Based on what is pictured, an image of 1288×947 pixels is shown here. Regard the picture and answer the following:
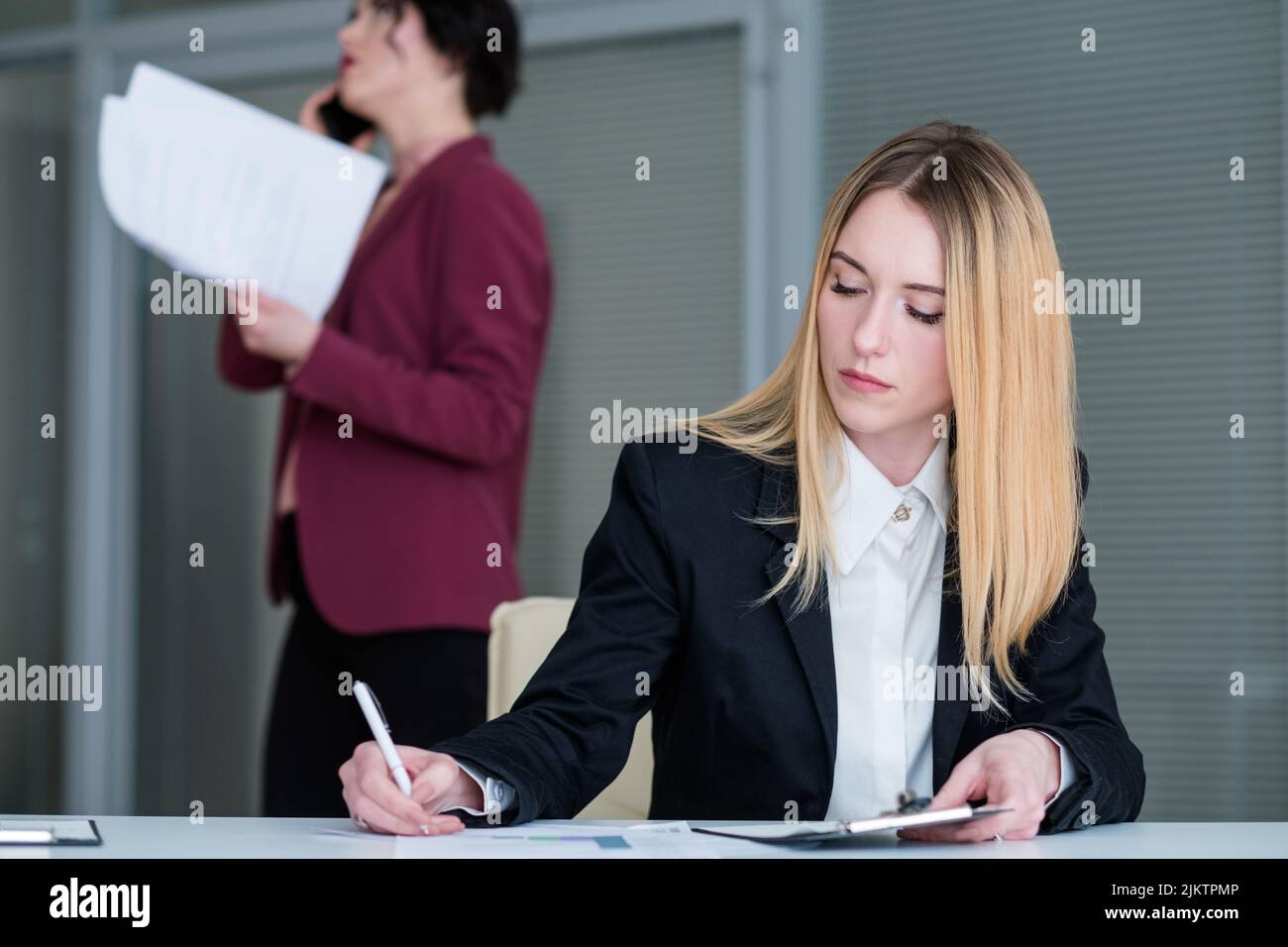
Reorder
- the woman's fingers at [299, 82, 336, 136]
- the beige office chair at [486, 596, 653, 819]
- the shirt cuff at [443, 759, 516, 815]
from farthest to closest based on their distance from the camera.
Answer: the woman's fingers at [299, 82, 336, 136] < the beige office chair at [486, 596, 653, 819] < the shirt cuff at [443, 759, 516, 815]

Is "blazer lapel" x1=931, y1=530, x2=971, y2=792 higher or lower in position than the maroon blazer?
lower

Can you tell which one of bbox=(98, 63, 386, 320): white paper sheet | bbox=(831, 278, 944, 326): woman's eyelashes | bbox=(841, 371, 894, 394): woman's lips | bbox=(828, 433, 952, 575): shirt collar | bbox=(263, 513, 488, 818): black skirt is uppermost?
bbox=(98, 63, 386, 320): white paper sheet

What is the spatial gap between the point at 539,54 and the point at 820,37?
0.67 meters

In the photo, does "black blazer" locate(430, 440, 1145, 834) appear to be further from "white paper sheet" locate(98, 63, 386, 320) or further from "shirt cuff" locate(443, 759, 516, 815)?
"white paper sheet" locate(98, 63, 386, 320)

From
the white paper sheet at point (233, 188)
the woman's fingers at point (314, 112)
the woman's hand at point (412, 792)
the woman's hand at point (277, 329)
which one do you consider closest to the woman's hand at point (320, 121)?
the woman's fingers at point (314, 112)

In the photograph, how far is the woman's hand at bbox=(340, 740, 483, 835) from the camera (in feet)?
3.60

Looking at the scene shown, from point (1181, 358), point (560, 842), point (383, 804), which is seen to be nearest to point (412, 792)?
point (383, 804)

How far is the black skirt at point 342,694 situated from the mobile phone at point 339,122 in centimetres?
81

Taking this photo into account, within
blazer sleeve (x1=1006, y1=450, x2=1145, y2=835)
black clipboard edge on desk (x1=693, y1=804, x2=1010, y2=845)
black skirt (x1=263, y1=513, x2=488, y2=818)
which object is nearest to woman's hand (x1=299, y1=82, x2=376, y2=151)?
black skirt (x1=263, y1=513, x2=488, y2=818)

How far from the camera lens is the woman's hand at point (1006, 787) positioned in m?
1.07

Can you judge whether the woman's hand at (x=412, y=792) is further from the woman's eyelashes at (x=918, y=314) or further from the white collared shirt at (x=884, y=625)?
the woman's eyelashes at (x=918, y=314)

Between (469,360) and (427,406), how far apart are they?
11 cm
